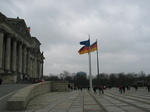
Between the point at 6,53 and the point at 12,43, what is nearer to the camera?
the point at 6,53

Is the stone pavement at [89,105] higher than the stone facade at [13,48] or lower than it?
lower

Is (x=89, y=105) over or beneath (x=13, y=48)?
beneath

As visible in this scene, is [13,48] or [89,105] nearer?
[89,105]

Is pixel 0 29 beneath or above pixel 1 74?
above

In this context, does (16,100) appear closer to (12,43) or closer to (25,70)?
(12,43)

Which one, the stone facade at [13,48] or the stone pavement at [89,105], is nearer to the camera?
the stone pavement at [89,105]

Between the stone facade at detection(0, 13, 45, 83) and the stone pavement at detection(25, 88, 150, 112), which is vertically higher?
the stone facade at detection(0, 13, 45, 83)

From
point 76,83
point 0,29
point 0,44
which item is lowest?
point 76,83

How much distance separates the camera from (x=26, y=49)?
66.2 metres

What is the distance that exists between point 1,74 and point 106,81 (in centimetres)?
14473

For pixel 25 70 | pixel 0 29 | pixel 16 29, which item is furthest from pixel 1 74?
pixel 25 70

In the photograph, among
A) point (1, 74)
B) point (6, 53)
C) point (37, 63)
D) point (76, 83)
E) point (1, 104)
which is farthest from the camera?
point (76, 83)

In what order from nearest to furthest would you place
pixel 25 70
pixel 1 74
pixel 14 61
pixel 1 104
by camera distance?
pixel 1 104 → pixel 1 74 → pixel 14 61 → pixel 25 70

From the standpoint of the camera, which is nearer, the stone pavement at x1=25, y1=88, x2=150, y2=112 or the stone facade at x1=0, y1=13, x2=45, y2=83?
the stone pavement at x1=25, y1=88, x2=150, y2=112
